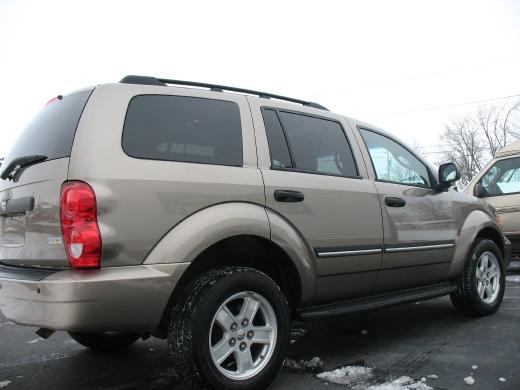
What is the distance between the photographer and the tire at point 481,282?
4562 millimetres

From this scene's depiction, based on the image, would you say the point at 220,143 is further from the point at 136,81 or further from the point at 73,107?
the point at 73,107

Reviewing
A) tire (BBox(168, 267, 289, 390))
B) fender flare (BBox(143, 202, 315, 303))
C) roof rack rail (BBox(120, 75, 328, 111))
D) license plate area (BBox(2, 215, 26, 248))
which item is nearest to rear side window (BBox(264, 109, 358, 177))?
roof rack rail (BBox(120, 75, 328, 111))

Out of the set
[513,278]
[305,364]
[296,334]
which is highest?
[305,364]

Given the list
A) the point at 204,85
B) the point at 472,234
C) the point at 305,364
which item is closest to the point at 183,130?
the point at 204,85

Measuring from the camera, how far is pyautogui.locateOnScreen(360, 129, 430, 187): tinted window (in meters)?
4.05

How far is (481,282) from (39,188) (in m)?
4.02

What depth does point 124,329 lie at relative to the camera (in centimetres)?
255

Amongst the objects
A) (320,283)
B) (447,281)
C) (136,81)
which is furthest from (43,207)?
(447,281)

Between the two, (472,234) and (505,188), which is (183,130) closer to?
(472,234)

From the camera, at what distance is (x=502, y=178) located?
7508 mm

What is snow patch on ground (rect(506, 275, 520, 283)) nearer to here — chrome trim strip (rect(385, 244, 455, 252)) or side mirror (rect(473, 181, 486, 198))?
side mirror (rect(473, 181, 486, 198))

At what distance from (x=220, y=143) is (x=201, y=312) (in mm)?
1043

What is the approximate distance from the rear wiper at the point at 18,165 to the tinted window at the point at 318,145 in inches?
62.9

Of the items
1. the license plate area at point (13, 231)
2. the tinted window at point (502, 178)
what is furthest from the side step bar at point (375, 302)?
the tinted window at point (502, 178)
